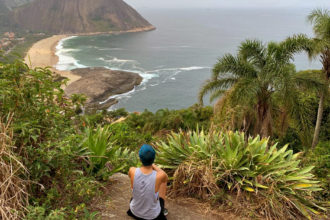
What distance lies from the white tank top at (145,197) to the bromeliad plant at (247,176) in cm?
84

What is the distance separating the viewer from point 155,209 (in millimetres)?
3213

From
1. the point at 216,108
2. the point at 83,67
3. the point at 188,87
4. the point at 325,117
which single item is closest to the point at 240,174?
the point at 216,108

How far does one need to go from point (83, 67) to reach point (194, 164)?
5027 cm

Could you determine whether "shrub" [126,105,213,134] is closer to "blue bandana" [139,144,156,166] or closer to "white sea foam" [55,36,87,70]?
"blue bandana" [139,144,156,166]

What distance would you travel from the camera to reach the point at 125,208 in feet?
11.9

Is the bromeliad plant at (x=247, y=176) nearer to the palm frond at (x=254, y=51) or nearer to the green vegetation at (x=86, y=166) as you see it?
the green vegetation at (x=86, y=166)

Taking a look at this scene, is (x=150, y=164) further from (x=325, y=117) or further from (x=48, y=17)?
(x=48, y=17)

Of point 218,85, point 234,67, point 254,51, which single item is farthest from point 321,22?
point 218,85

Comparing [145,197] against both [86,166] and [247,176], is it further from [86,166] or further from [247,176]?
[247,176]

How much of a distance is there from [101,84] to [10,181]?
39.6 metres

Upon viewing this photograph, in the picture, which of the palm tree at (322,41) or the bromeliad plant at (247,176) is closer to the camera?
the bromeliad plant at (247,176)

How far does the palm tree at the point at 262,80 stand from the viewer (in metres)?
8.06

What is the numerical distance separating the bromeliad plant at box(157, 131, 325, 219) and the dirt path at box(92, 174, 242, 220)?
26cm

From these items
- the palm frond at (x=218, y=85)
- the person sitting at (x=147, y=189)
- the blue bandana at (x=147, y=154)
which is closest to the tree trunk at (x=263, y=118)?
the palm frond at (x=218, y=85)
